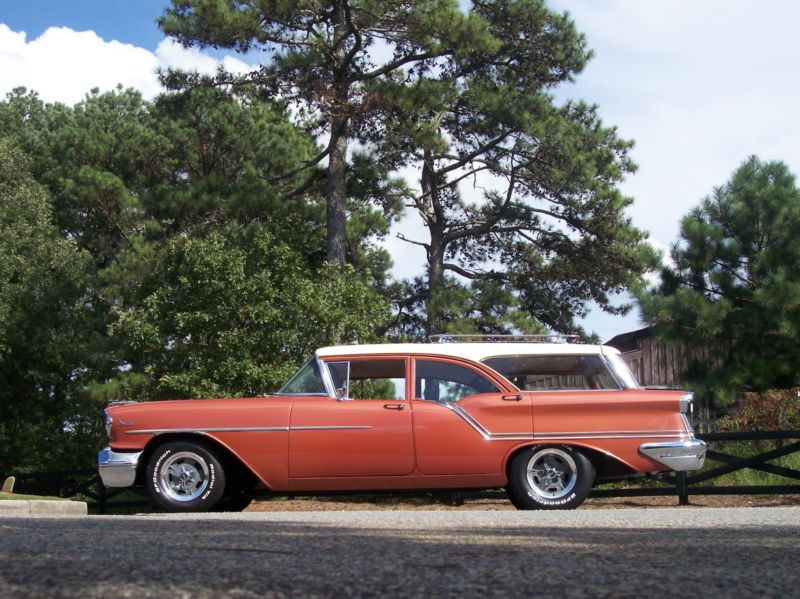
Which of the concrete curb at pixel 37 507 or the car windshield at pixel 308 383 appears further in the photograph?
the concrete curb at pixel 37 507

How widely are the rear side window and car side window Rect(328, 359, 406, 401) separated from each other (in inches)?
35.4

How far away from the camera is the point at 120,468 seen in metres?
10.1

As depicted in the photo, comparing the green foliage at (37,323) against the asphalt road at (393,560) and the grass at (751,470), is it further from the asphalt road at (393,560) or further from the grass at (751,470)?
the asphalt road at (393,560)

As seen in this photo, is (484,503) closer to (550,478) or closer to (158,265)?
(550,478)

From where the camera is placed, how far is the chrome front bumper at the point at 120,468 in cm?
1005

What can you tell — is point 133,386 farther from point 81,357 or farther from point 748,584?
point 748,584

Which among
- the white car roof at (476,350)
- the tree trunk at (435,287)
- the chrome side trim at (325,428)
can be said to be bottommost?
the chrome side trim at (325,428)

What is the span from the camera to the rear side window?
33.7 ft

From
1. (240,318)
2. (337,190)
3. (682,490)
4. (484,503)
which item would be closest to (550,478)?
(682,490)

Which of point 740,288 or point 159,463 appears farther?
point 740,288

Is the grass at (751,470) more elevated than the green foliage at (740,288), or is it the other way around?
the green foliage at (740,288)

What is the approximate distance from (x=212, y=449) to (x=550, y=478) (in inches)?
127

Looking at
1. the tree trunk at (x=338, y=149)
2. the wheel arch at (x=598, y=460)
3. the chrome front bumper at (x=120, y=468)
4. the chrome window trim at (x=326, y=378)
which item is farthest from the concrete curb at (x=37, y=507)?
the tree trunk at (x=338, y=149)

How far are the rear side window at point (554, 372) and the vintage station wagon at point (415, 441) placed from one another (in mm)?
162
